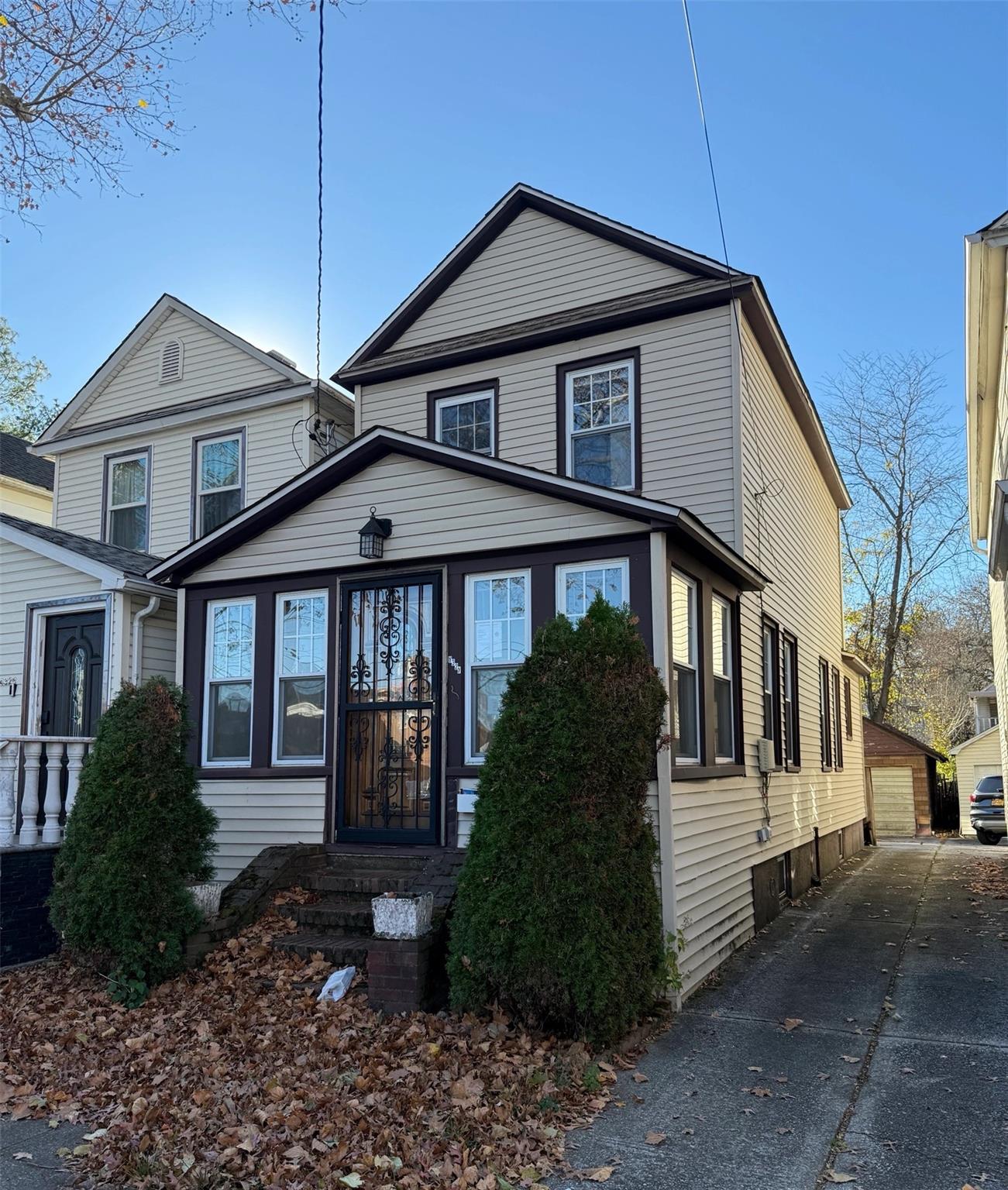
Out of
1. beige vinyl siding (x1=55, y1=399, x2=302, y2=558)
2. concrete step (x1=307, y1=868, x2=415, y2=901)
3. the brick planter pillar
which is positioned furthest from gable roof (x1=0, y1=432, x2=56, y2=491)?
the brick planter pillar

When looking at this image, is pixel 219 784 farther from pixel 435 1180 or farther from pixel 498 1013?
pixel 435 1180

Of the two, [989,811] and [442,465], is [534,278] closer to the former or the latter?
[442,465]

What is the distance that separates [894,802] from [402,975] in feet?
76.1

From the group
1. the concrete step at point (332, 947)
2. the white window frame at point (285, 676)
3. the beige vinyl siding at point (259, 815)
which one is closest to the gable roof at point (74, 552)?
the white window frame at point (285, 676)

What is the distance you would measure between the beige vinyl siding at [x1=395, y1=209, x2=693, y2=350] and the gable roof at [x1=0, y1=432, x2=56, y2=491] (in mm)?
9694

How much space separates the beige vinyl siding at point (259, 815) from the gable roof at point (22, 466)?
10903mm

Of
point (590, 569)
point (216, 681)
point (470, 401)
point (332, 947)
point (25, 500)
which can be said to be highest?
point (25, 500)

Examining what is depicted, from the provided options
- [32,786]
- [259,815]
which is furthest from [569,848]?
[32,786]

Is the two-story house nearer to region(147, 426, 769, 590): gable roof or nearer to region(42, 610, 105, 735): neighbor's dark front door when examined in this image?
region(42, 610, 105, 735): neighbor's dark front door

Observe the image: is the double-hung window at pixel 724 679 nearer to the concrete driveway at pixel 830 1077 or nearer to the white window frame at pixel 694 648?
the white window frame at pixel 694 648

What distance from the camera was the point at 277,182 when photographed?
1111cm

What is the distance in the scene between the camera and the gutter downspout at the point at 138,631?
10.2 metres

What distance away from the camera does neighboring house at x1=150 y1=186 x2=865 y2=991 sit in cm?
794

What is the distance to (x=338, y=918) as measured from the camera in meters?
7.55
